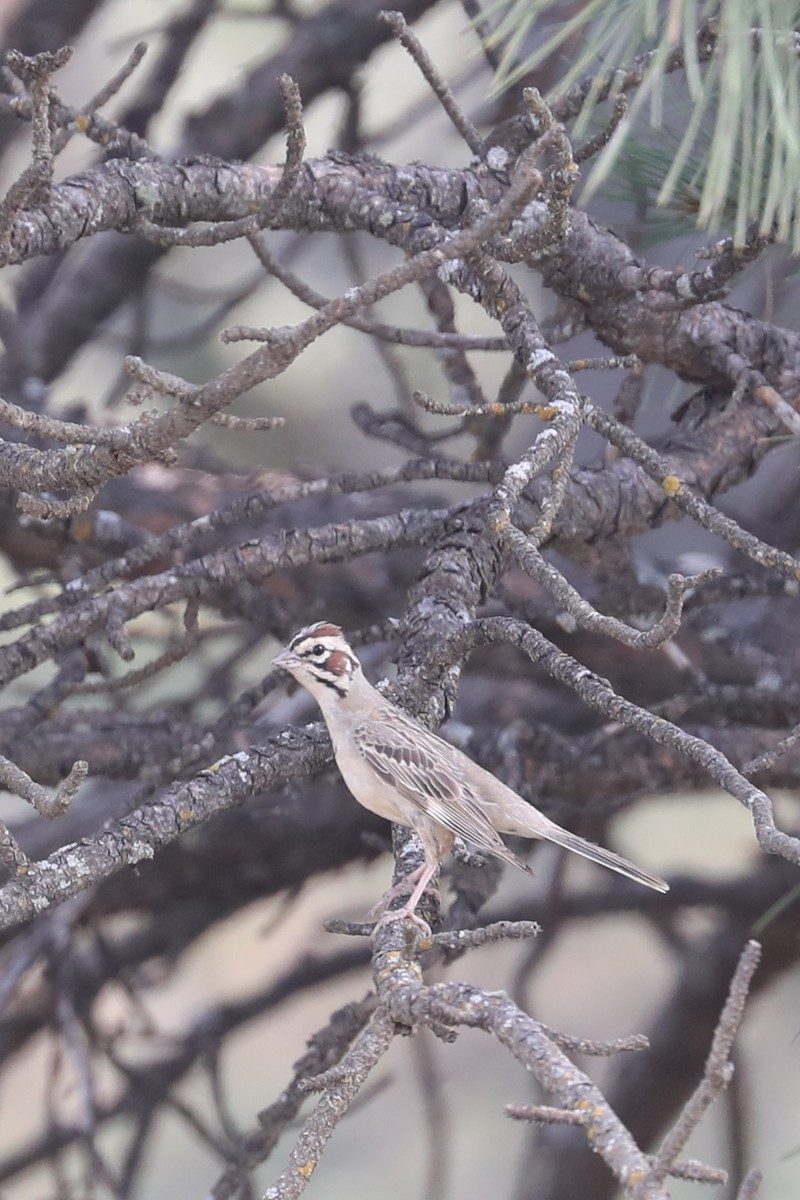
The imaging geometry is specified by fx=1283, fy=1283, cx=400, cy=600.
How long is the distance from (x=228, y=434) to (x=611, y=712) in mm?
1280

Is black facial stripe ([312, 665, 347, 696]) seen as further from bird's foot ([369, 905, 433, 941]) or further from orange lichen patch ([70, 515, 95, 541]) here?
orange lichen patch ([70, 515, 95, 541])

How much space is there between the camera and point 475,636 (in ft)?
3.18

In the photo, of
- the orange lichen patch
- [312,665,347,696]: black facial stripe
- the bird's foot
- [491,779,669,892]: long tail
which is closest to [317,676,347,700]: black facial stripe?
[312,665,347,696]: black facial stripe

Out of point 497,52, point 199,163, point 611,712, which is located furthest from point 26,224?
point 497,52

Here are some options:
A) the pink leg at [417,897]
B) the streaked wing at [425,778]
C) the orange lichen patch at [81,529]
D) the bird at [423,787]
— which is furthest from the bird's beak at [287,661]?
the orange lichen patch at [81,529]

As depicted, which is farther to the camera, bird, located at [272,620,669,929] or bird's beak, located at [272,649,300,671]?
bird's beak, located at [272,649,300,671]

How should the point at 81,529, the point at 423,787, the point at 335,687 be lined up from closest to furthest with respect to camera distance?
the point at 423,787, the point at 335,687, the point at 81,529

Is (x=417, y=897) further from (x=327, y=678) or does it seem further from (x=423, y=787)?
(x=327, y=678)

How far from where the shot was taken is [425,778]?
1.00 m

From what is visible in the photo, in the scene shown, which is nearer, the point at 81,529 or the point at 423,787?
the point at 423,787

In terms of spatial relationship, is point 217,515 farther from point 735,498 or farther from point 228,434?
point 735,498

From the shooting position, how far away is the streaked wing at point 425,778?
0.98m

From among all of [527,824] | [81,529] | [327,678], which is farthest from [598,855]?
[81,529]

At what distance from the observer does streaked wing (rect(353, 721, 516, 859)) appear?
978mm
